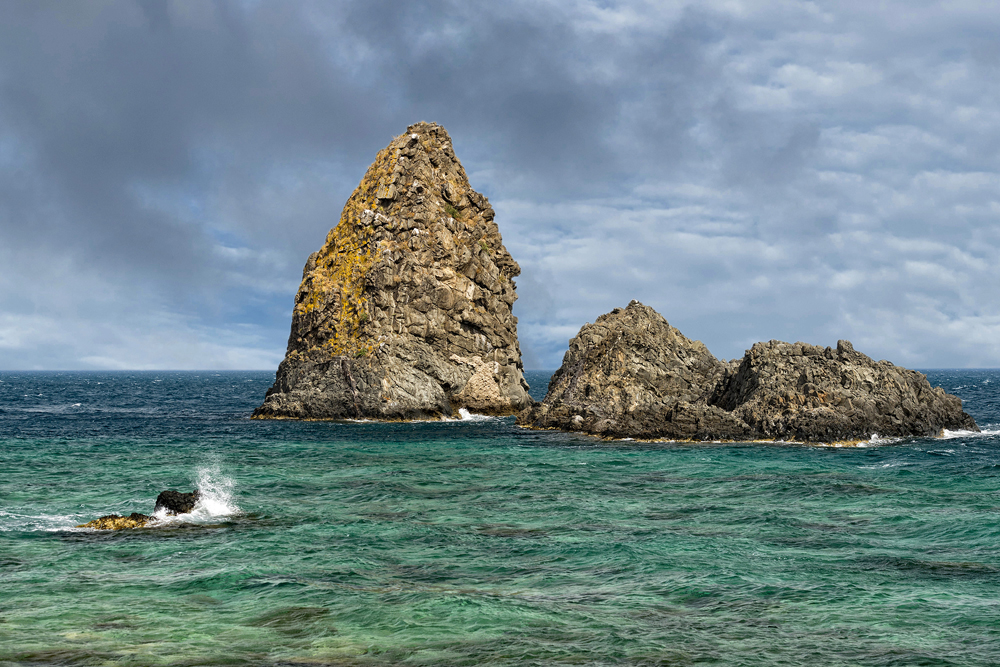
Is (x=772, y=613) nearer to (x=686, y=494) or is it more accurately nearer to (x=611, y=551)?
(x=611, y=551)

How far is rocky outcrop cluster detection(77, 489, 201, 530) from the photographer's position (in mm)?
29359

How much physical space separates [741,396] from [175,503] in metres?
46.7

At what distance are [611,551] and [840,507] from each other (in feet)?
42.4

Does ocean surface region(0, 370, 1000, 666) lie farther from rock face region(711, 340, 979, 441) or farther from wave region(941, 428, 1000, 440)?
wave region(941, 428, 1000, 440)

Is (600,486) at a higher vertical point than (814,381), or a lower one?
lower

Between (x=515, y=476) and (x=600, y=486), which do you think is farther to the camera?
(x=515, y=476)

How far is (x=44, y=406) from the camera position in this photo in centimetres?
10531

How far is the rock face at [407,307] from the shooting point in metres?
80.5

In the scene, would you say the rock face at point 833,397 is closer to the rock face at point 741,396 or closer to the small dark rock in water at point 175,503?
the rock face at point 741,396

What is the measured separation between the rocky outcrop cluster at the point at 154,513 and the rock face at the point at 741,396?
37.8 m

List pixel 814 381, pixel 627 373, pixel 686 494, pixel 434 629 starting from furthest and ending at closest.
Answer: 1. pixel 627 373
2. pixel 814 381
3. pixel 686 494
4. pixel 434 629

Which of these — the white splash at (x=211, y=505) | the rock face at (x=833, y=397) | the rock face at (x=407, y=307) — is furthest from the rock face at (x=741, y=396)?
the white splash at (x=211, y=505)

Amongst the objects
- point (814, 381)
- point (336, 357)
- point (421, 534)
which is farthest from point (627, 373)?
point (421, 534)

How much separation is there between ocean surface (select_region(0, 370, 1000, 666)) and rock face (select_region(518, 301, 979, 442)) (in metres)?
9.88
